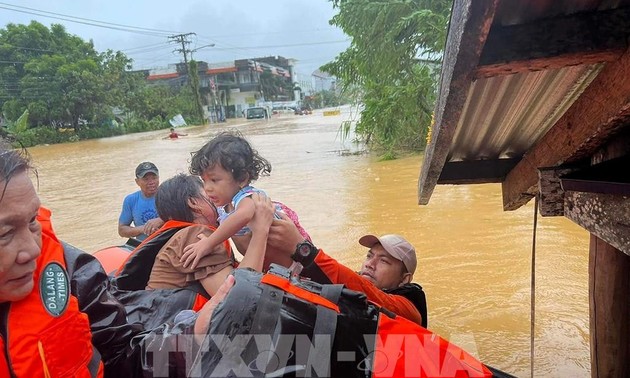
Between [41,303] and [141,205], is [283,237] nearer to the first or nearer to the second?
[41,303]

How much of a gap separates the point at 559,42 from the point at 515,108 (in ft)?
2.36

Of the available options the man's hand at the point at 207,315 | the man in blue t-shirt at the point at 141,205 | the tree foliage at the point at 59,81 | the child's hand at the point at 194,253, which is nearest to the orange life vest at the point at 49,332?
the man's hand at the point at 207,315

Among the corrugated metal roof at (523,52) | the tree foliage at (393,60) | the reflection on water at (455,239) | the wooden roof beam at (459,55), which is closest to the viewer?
the wooden roof beam at (459,55)

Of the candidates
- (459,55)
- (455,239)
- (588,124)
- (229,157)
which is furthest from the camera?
(455,239)

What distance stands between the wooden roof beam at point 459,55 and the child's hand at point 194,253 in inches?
39.0

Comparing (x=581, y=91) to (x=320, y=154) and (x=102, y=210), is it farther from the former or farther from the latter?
(x=320, y=154)

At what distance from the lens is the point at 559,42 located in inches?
48.9

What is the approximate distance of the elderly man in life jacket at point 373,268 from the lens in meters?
1.92

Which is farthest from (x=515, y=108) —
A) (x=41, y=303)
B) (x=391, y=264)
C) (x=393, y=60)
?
(x=393, y=60)

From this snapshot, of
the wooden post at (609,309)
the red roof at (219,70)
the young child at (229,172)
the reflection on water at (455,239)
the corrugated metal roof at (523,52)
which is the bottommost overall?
the reflection on water at (455,239)

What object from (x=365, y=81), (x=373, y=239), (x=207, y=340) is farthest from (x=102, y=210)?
(x=207, y=340)

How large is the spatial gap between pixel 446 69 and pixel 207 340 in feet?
3.00

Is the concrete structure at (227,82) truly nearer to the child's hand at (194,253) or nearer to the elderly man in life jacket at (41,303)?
the child's hand at (194,253)

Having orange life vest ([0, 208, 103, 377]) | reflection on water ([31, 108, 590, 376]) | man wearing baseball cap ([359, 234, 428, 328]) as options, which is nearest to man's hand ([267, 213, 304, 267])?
man wearing baseball cap ([359, 234, 428, 328])
